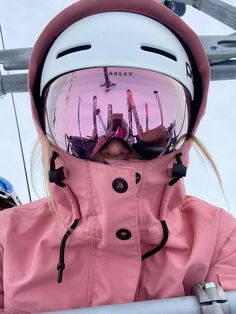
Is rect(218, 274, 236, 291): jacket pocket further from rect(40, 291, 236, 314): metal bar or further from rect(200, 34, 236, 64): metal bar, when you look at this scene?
rect(200, 34, 236, 64): metal bar

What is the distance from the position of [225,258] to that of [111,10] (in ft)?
2.65

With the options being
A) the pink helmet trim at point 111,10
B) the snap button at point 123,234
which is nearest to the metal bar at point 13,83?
the pink helmet trim at point 111,10

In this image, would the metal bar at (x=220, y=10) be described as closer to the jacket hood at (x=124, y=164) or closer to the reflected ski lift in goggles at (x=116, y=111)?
the jacket hood at (x=124, y=164)

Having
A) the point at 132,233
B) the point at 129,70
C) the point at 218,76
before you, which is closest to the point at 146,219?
the point at 132,233

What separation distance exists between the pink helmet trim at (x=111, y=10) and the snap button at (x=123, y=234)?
0.42 meters

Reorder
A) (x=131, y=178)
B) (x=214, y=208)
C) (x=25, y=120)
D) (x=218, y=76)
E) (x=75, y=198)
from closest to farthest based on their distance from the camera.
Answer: (x=131, y=178)
(x=75, y=198)
(x=214, y=208)
(x=218, y=76)
(x=25, y=120)

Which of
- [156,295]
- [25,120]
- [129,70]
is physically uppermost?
[129,70]

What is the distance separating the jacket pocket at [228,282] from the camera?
4.01 ft

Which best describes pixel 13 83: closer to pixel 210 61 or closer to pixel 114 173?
pixel 210 61

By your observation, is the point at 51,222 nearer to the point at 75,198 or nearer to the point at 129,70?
the point at 75,198

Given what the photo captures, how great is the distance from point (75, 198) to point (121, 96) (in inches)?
12.2

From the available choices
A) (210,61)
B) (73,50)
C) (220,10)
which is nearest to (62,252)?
(73,50)

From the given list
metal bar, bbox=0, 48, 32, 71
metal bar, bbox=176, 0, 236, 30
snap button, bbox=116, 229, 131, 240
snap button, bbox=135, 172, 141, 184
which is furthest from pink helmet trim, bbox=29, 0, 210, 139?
metal bar, bbox=176, 0, 236, 30

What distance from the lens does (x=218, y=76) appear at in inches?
77.4
